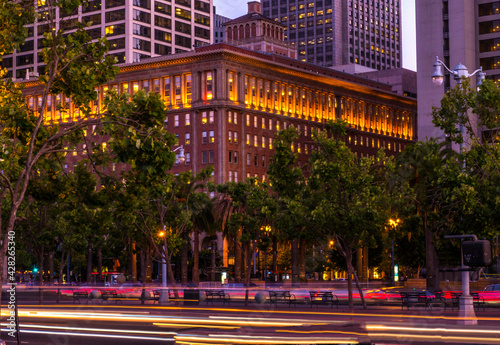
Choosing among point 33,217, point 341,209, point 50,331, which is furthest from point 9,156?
point 33,217

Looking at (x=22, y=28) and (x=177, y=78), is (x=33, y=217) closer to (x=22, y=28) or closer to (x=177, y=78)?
(x=22, y=28)

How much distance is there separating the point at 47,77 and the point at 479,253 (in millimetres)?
11268

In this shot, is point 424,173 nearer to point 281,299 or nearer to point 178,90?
point 281,299

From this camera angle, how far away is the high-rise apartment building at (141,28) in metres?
164

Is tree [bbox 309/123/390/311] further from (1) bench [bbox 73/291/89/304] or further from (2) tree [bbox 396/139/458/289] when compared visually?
(1) bench [bbox 73/291/89/304]

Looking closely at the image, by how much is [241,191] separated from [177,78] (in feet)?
307

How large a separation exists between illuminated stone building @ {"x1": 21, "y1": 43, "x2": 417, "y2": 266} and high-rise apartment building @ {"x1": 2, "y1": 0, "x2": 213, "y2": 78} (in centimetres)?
666

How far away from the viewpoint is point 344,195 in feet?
154

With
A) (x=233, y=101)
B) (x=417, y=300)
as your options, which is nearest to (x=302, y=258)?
(x=417, y=300)

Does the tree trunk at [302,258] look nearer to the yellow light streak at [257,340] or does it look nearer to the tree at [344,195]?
the tree at [344,195]

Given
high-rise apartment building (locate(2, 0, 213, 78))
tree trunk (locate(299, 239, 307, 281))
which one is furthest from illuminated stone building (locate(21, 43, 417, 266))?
tree trunk (locate(299, 239, 307, 281))

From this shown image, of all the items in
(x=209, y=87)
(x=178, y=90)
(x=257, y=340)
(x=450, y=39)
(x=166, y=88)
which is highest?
(x=166, y=88)

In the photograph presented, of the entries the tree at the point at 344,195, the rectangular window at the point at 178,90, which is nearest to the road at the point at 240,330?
the tree at the point at 344,195

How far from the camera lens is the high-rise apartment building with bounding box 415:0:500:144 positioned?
369ft
